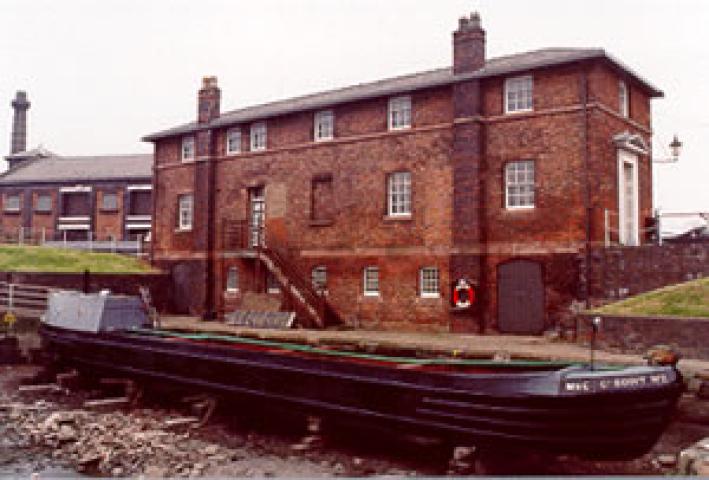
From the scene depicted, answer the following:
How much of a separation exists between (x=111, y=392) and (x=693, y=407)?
12.5 meters

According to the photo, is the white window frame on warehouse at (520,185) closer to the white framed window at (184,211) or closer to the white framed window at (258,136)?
the white framed window at (258,136)

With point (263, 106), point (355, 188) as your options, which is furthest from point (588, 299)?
point (263, 106)

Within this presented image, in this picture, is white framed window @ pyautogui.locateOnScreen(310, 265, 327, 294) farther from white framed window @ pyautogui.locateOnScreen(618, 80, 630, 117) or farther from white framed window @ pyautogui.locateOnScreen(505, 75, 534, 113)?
white framed window @ pyautogui.locateOnScreen(618, 80, 630, 117)

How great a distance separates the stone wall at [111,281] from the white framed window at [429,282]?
445 inches

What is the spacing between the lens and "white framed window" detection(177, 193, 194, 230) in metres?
26.5

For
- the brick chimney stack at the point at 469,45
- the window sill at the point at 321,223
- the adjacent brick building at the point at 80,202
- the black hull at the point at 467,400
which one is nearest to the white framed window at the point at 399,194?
the window sill at the point at 321,223

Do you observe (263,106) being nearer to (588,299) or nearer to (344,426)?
(588,299)

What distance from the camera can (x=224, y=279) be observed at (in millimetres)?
24641

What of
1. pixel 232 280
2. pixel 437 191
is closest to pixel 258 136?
pixel 232 280

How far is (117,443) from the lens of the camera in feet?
32.2

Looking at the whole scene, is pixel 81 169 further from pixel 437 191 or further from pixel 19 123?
pixel 437 191

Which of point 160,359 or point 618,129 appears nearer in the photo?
point 160,359

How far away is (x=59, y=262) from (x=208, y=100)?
9.45 meters

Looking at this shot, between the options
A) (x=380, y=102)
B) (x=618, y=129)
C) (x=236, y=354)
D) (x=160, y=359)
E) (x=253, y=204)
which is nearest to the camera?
(x=236, y=354)
